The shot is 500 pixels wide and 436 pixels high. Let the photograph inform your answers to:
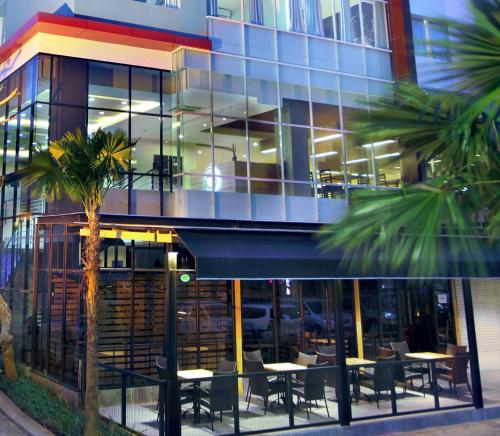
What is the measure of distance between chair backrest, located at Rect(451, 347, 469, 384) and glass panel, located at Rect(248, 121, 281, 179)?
240 inches

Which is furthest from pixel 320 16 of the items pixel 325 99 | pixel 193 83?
pixel 193 83

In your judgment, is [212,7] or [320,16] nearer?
[212,7]

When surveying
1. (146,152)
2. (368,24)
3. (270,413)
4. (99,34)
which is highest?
(368,24)

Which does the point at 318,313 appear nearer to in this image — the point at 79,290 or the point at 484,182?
the point at 79,290

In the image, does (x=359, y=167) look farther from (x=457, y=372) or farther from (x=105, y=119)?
(x=105, y=119)

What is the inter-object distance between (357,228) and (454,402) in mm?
9479

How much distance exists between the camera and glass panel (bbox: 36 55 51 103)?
41.1 feet

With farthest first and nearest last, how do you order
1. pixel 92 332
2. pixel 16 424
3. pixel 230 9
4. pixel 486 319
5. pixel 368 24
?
pixel 486 319 → pixel 368 24 → pixel 230 9 → pixel 16 424 → pixel 92 332

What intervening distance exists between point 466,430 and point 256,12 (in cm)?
1118

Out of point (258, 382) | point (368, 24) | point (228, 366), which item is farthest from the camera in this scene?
point (368, 24)

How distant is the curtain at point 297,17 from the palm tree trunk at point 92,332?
8.91 metres

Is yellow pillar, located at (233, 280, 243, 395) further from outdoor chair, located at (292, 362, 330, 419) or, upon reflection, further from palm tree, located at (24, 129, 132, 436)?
palm tree, located at (24, 129, 132, 436)

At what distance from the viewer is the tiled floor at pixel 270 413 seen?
360 inches

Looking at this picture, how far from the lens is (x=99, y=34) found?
40.5 ft
